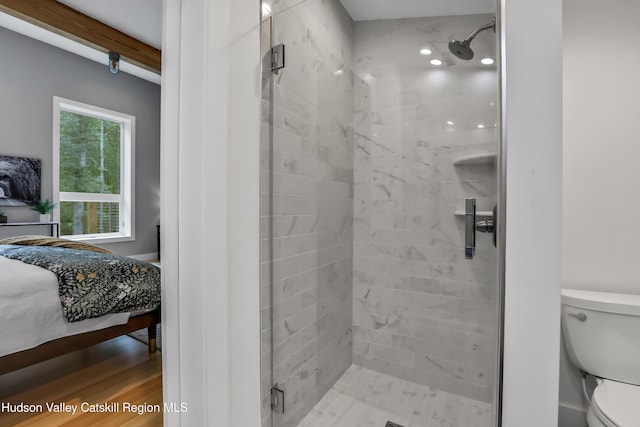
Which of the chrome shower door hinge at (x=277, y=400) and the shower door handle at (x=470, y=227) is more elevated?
the shower door handle at (x=470, y=227)

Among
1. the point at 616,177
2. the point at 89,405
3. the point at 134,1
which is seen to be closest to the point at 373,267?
the point at 616,177

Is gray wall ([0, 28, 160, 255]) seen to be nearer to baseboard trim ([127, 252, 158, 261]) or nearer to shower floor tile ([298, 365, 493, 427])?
baseboard trim ([127, 252, 158, 261])

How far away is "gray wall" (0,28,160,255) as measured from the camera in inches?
137

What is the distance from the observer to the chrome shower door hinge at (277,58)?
51.5 inches

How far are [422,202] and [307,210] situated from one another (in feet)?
1.50

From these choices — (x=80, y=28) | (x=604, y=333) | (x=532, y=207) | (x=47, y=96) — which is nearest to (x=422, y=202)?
(x=532, y=207)

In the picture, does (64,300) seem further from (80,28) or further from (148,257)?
(148,257)

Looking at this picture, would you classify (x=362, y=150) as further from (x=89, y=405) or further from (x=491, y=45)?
(x=89, y=405)

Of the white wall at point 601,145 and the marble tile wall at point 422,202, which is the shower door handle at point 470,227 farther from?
the white wall at point 601,145

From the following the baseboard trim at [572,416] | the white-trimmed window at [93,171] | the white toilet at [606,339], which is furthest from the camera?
the white-trimmed window at [93,171]

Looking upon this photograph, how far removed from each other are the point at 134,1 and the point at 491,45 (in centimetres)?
293

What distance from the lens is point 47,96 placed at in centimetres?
378

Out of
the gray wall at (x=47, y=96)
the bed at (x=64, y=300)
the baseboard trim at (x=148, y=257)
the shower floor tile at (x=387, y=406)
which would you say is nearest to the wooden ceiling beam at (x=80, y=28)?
the gray wall at (x=47, y=96)

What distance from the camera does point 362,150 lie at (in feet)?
4.10
